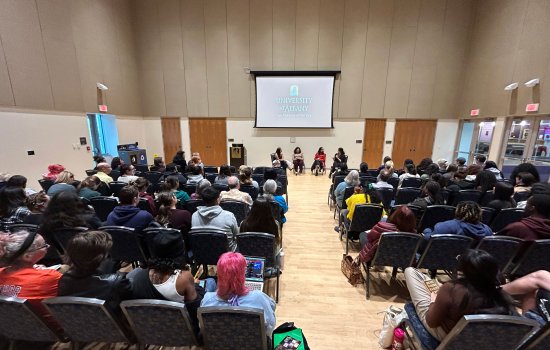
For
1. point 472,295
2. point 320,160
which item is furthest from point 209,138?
point 472,295

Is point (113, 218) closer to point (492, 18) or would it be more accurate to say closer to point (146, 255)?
point (146, 255)

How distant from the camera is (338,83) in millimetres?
10516

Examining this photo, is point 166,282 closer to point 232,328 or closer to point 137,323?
point 137,323

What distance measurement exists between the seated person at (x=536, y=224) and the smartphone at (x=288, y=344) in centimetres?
269

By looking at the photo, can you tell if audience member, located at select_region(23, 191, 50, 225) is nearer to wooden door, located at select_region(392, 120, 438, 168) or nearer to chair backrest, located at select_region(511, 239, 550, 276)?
chair backrest, located at select_region(511, 239, 550, 276)

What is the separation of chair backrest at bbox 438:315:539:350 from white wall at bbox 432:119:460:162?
11196 mm

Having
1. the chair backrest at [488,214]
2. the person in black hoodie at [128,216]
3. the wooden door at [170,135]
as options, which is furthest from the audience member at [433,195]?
the wooden door at [170,135]

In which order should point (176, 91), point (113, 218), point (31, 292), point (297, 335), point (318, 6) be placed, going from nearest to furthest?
point (31, 292), point (297, 335), point (113, 218), point (318, 6), point (176, 91)

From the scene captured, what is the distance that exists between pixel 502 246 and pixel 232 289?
280 centimetres

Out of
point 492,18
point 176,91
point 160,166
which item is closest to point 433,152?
point 492,18

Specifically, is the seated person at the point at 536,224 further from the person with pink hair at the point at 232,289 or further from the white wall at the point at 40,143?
the white wall at the point at 40,143

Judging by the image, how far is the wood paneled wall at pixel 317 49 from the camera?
9898 mm

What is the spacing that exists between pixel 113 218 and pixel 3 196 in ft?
5.16

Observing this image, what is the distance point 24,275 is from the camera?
172cm
